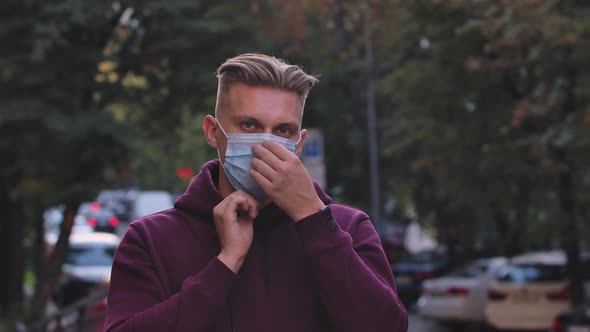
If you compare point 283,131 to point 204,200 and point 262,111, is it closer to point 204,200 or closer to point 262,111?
point 262,111

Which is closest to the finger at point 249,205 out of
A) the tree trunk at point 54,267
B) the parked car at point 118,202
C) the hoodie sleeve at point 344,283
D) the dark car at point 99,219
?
the hoodie sleeve at point 344,283

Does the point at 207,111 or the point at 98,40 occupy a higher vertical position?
the point at 98,40

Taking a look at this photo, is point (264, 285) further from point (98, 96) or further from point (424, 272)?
point (424, 272)

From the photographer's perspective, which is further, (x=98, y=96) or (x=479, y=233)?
(x=479, y=233)

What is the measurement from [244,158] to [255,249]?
0.27 m

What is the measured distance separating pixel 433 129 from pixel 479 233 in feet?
81.0

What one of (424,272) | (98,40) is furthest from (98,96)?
(424,272)

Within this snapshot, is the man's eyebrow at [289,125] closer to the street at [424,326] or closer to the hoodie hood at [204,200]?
the hoodie hood at [204,200]

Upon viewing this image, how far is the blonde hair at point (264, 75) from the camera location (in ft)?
8.71

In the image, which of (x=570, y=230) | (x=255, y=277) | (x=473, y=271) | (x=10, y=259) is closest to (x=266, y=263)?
(x=255, y=277)

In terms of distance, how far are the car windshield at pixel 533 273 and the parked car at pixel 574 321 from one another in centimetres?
530

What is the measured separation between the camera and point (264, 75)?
2.65 meters

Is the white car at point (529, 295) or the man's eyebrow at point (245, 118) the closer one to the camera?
the man's eyebrow at point (245, 118)

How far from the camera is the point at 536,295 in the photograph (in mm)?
17953
